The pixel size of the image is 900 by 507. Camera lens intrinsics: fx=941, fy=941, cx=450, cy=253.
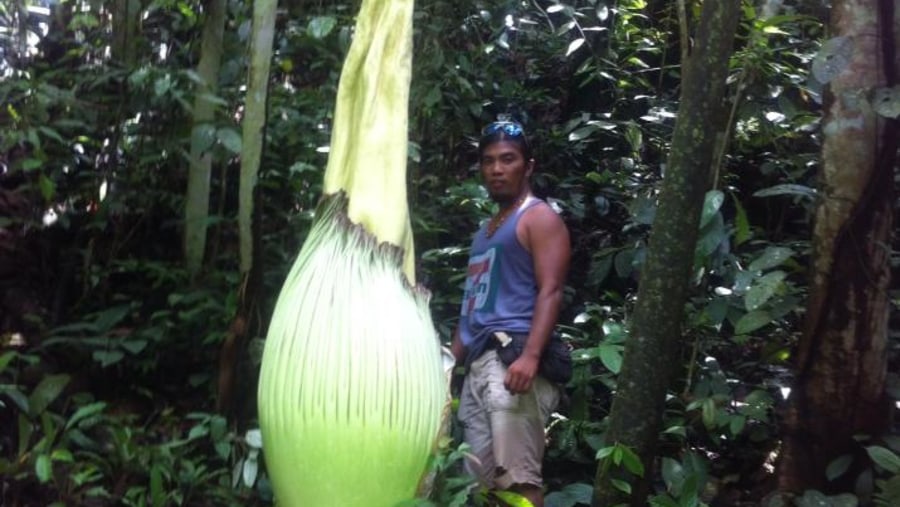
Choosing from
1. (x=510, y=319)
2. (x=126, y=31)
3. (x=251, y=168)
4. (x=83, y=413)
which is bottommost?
(x=83, y=413)

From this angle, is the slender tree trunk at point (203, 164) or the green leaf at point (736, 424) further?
the slender tree trunk at point (203, 164)

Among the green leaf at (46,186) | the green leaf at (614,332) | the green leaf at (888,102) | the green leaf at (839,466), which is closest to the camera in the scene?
the green leaf at (888,102)

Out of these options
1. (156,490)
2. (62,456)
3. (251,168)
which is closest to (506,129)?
(251,168)

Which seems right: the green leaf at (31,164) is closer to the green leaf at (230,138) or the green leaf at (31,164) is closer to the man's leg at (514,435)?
the green leaf at (230,138)

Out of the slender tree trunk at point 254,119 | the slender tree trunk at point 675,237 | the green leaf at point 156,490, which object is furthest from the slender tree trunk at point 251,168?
the slender tree trunk at point 675,237

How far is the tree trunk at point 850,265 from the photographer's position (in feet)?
7.52

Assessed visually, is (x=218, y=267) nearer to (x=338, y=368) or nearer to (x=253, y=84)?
(x=253, y=84)

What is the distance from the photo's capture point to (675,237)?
203 centimetres

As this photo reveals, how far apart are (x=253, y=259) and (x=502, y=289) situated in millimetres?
735

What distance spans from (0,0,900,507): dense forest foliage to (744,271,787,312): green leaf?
0.03 feet

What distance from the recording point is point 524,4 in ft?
15.4

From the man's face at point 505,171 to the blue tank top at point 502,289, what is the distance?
2.3 inches

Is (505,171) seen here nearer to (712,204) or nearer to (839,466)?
(712,204)

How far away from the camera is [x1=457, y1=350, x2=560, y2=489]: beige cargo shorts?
104 inches
